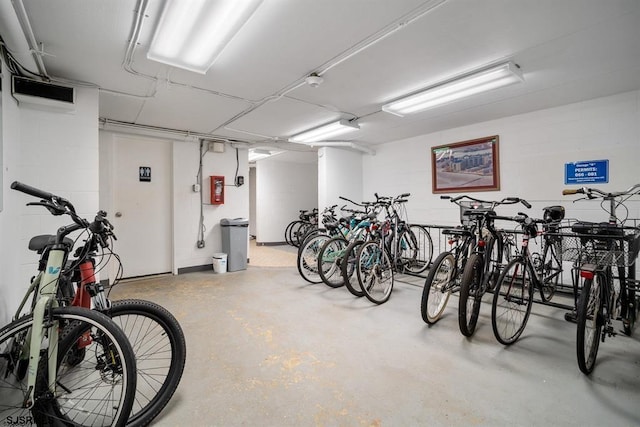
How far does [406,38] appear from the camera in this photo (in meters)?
2.13

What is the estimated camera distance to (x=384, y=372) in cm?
190

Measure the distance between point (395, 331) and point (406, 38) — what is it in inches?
93.6

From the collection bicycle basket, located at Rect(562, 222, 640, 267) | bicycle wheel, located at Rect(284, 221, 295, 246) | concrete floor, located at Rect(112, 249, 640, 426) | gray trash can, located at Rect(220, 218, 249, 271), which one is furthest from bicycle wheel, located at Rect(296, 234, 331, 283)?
bicycle wheel, located at Rect(284, 221, 295, 246)

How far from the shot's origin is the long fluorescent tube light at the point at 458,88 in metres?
2.59

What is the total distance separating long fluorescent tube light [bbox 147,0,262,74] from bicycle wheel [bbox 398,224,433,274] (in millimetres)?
3732

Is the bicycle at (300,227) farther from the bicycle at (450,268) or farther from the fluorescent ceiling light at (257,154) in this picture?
the bicycle at (450,268)

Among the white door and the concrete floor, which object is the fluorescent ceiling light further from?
the concrete floor


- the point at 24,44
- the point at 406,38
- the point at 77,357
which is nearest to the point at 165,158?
the point at 24,44

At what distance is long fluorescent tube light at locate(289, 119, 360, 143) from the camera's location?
419 cm

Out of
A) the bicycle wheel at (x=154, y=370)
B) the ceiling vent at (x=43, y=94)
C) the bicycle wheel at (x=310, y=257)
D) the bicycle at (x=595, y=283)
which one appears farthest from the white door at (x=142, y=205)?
the bicycle at (x=595, y=283)

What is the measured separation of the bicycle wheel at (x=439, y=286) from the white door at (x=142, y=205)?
4106 millimetres

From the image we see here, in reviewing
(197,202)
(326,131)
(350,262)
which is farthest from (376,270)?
(197,202)

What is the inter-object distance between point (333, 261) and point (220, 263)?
2.09 meters

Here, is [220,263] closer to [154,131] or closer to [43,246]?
[154,131]
